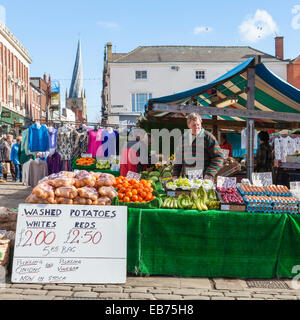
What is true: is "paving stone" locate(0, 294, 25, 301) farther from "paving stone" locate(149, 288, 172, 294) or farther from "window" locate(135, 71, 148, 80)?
"window" locate(135, 71, 148, 80)

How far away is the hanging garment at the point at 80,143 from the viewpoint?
11.6m

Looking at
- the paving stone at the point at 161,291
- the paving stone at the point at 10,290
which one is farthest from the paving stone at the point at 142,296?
the paving stone at the point at 10,290

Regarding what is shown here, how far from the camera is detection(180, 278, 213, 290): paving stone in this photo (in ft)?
12.9

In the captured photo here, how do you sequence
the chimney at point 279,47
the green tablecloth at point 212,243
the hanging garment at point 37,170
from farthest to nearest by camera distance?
the chimney at point 279,47 < the hanging garment at point 37,170 < the green tablecloth at point 212,243

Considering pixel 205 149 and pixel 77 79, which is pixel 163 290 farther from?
pixel 77 79

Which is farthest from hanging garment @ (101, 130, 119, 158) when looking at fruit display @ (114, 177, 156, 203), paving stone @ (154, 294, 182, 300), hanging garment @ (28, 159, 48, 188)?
paving stone @ (154, 294, 182, 300)

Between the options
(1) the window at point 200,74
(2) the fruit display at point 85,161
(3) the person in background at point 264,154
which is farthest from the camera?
(1) the window at point 200,74

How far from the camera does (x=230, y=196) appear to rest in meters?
4.35

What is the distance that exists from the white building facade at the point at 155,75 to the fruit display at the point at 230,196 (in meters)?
24.6

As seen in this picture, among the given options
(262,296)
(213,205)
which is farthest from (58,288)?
(262,296)

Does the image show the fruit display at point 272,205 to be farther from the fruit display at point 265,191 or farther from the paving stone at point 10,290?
the paving stone at point 10,290

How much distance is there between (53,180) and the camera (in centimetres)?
438

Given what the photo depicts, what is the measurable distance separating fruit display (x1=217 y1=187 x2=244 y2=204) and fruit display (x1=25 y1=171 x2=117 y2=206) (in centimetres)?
138
